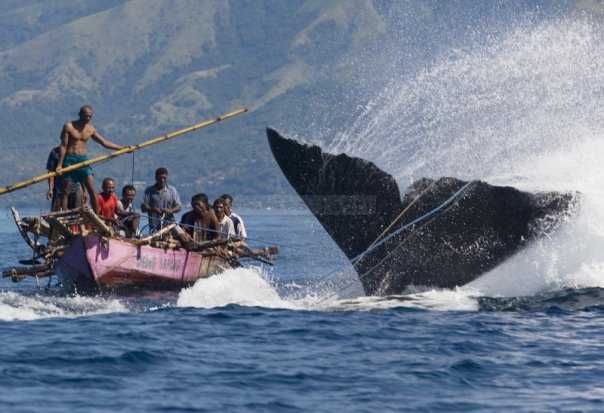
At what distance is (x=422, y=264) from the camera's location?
1858 cm

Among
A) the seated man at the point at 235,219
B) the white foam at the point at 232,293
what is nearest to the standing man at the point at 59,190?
the white foam at the point at 232,293

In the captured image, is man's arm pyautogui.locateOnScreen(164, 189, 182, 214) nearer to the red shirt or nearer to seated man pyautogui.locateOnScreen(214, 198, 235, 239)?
seated man pyautogui.locateOnScreen(214, 198, 235, 239)

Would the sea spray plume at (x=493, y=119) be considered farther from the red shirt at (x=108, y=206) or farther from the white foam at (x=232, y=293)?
the red shirt at (x=108, y=206)

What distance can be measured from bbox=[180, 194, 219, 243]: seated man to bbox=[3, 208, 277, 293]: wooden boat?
1.55ft

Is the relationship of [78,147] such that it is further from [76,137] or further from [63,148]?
[63,148]

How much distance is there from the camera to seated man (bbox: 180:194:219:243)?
76.4 ft

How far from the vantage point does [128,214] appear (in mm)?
22453

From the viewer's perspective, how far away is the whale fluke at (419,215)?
1802 cm

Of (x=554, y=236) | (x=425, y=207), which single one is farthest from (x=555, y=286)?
(x=425, y=207)

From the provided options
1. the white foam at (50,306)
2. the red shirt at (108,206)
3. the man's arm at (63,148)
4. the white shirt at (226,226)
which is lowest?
the white foam at (50,306)

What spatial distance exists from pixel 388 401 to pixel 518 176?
7.78m

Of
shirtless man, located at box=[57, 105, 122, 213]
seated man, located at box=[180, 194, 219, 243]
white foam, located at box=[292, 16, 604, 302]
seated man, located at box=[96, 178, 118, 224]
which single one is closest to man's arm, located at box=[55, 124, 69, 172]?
shirtless man, located at box=[57, 105, 122, 213]

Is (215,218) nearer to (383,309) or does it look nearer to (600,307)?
(383,309)

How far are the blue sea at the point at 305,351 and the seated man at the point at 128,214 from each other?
2.20 m
